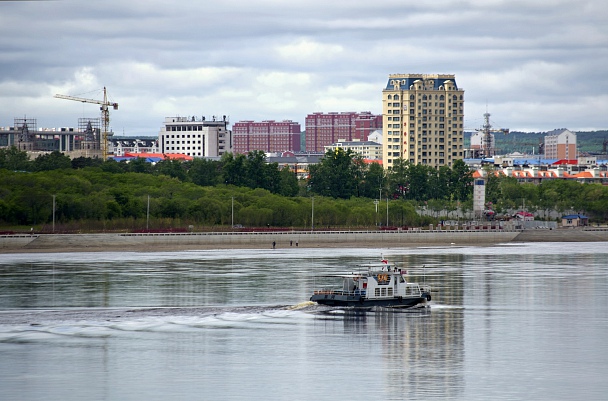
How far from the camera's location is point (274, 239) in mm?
152625

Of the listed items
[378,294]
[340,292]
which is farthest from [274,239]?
[378,294]

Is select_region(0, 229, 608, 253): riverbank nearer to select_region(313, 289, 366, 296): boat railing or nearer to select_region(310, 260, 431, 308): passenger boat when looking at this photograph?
select_region(313, 289, 366, 296): boat railing

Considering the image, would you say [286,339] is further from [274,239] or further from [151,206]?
[151,206]

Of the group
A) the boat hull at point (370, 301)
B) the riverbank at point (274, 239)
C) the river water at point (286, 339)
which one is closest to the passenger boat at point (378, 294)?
the boat hull at point (370, 301)

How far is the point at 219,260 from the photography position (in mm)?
120062

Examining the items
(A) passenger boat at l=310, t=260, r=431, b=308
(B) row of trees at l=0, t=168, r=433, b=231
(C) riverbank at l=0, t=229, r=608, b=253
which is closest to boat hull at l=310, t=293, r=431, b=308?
(A) passenger boat at l=310, t=260, r=431, b=308

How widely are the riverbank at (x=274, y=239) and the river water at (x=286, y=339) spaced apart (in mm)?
34169

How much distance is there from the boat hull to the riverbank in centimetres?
6690

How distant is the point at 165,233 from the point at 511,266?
53.6 metres

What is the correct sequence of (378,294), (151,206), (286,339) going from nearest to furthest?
(286,339) → (378,294) → (151,206)

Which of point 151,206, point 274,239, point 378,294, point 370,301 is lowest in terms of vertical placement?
point 370,301

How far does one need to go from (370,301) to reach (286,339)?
1404 centimetres

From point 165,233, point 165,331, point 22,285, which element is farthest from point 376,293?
point 165,233

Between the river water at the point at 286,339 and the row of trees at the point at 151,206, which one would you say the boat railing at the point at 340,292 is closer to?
the river water at the point at 286,339
